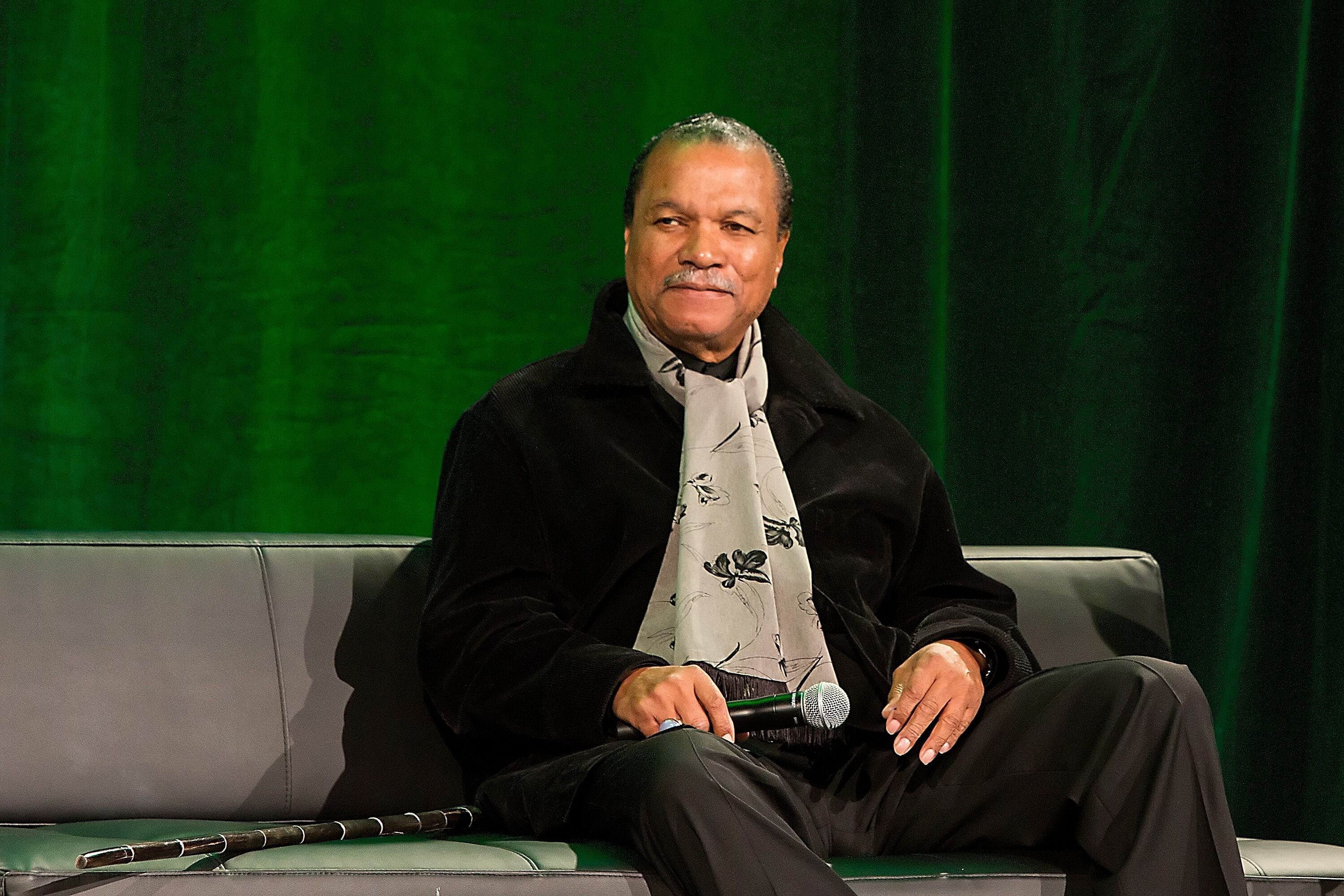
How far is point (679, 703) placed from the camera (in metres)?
1.44

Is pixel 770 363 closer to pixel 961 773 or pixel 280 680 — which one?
pixel 961 773

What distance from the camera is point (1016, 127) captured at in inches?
106

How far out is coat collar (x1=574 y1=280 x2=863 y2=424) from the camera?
1776 mm

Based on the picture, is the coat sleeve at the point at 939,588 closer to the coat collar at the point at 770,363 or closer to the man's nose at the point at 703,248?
the coat collar at the point at 770,363

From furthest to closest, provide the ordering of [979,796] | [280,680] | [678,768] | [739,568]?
1. [280,680]
2. [739,568]
3. [979,796]
4. [678,768]

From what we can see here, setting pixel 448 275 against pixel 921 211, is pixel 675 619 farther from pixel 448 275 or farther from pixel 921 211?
pixel 921 211

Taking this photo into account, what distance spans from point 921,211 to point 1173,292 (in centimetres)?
44

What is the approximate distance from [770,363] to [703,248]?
0.62 ft

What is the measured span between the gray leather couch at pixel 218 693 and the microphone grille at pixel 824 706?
167 mm

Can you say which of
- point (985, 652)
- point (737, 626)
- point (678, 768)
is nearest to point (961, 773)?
point (985, 652)

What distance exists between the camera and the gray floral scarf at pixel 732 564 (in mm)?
1632

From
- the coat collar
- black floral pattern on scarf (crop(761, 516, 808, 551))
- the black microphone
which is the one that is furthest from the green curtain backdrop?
the black microphone

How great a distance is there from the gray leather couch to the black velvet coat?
4.8 inches

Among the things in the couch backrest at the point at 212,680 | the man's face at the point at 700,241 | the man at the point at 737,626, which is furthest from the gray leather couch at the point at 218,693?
the man's face at the point at 700,241
